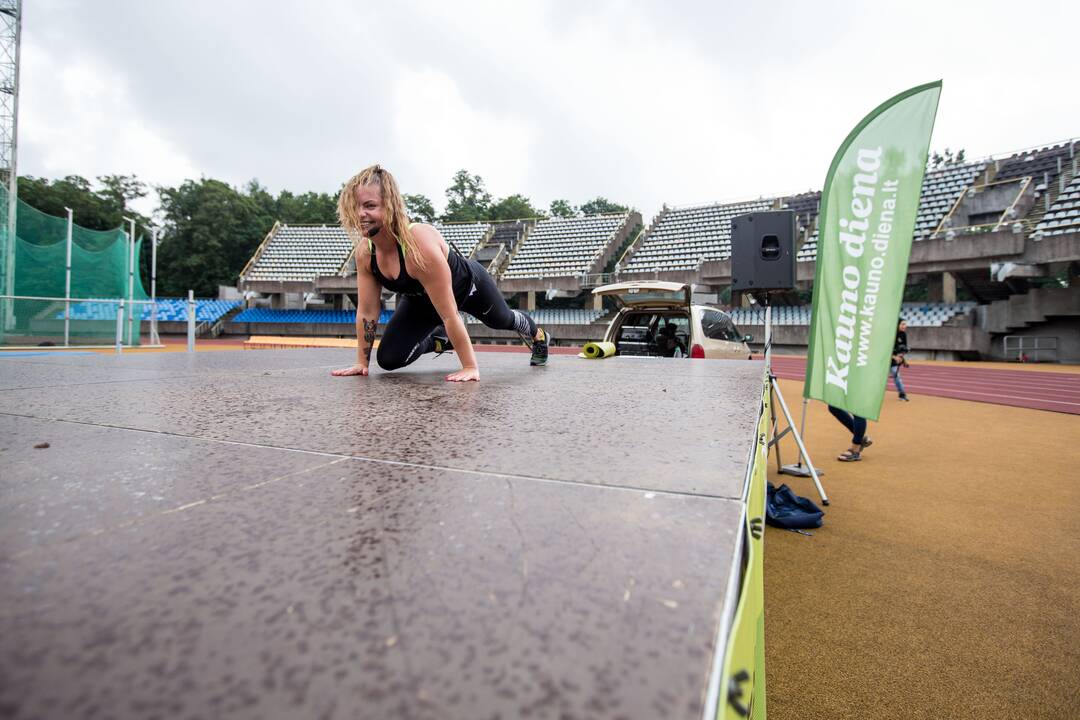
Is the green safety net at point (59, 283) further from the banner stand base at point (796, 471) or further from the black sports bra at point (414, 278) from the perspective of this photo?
the banner stand base at point (796, 471)

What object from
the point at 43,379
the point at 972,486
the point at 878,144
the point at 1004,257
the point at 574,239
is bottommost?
the point at 972,486

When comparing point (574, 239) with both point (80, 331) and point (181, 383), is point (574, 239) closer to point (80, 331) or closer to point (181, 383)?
point (80, 331)

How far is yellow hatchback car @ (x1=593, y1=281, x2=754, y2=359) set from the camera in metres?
6.07

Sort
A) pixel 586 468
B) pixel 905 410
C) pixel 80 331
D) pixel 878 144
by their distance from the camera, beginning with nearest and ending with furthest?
pixel 586 468
pixel 878 144
pixel 905 410
pixel 80 331

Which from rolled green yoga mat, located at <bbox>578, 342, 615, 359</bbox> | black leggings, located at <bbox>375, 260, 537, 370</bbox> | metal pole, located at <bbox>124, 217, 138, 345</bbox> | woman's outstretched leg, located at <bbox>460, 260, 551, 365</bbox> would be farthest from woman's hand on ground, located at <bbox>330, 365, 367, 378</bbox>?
metal pole, located at <bbox>124, 217, 138, 345</bbox>

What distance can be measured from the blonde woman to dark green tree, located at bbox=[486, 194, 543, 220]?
146 feet

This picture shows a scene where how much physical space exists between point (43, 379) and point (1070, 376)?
1609 cm

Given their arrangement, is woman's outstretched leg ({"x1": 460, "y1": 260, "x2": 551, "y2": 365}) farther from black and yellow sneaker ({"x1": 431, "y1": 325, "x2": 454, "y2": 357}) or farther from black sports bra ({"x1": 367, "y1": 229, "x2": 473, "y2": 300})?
black and yellow sneaker ({"x1": 431, "y1": 325, "x2": 454, "y2": 357})

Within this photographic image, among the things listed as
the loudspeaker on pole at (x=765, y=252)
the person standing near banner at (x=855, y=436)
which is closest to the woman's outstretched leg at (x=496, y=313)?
the person standing near banner at (x=855, y=436)

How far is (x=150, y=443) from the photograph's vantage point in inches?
43.6

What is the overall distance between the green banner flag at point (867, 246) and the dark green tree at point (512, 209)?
44262 millimetres

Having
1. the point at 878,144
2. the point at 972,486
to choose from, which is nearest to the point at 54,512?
the point at 878,144

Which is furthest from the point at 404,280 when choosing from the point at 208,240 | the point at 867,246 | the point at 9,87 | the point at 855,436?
the point at 208,240

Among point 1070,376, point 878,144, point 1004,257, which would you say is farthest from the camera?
point 1004,257
